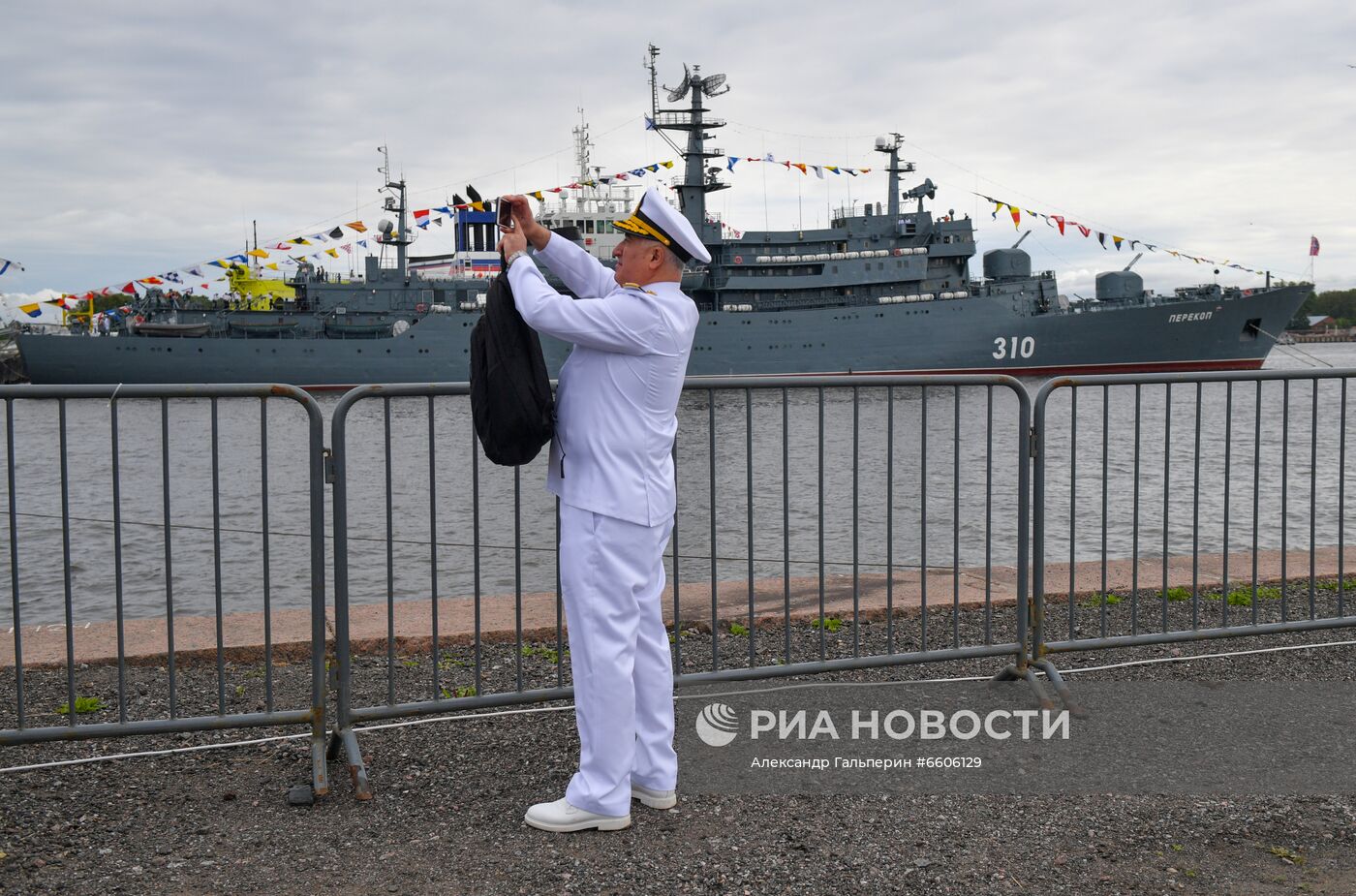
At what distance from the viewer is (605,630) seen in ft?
9.98

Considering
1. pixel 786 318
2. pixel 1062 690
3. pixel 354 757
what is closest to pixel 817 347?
pixel 786 318

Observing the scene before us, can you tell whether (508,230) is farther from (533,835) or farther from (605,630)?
(533,835)

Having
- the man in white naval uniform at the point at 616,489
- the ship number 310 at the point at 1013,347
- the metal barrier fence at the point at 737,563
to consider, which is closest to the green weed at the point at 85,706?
the metal barrier fence at the point at 737,563

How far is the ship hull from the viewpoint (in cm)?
A: 4962

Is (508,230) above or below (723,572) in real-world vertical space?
above

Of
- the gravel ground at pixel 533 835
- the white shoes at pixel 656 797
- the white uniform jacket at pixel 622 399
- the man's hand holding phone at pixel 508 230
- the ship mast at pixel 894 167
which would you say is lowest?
the gravel ground at pixel 533 835

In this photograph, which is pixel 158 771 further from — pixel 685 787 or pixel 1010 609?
pixel 1010 609

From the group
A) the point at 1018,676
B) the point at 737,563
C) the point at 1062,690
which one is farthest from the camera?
the point at 737,563

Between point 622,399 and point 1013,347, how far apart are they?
5026 centimetres

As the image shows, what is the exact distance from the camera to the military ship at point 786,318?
5000 centimetres

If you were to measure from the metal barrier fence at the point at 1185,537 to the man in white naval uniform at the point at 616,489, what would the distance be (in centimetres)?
166

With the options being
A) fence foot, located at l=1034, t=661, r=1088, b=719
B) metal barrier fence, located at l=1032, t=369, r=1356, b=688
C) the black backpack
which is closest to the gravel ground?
fence foot, located at l=1034, t=661, r=1088, b=719

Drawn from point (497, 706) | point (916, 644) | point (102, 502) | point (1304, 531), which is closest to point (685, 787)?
point (497, 706)

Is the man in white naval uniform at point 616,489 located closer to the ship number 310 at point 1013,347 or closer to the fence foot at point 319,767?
the fence foot at point 319,767
